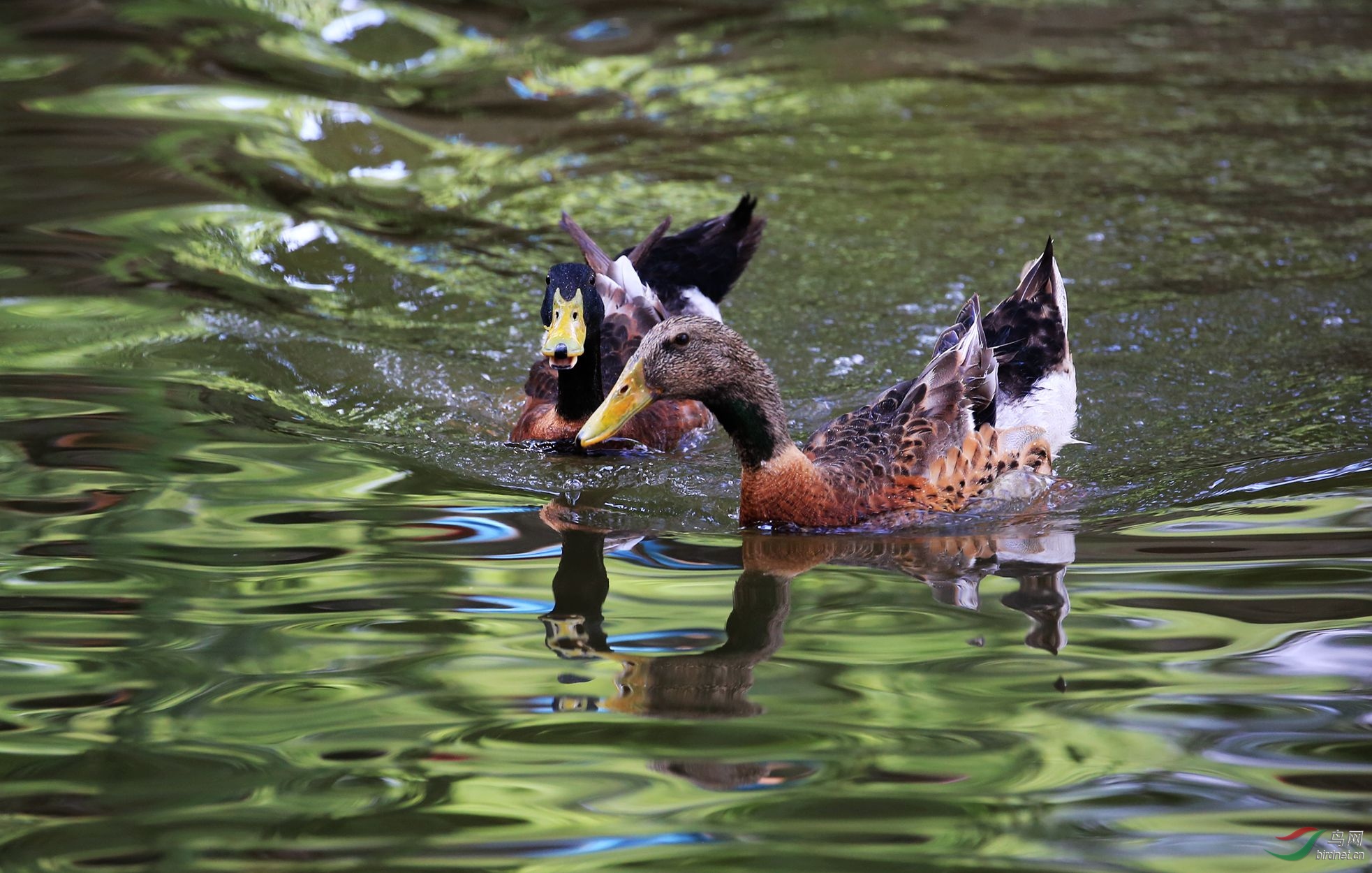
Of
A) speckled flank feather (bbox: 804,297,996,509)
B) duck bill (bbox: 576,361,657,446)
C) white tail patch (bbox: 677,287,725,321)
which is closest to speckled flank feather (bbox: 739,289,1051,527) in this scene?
speckled flank feather (bbox: 804,297,996,509)

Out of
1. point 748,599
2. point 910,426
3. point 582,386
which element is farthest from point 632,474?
point 748,599

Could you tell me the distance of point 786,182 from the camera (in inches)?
408

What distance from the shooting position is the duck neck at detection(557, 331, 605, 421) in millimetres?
6801

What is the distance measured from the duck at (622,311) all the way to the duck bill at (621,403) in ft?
1.63

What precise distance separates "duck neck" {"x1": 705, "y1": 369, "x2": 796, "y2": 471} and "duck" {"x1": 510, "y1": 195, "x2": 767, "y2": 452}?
479 millimetres

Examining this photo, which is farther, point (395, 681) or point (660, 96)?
point (660, 96)

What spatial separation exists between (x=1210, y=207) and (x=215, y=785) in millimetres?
7870

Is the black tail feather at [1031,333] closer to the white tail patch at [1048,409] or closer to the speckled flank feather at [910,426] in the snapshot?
the white tail patch at [1048,409]

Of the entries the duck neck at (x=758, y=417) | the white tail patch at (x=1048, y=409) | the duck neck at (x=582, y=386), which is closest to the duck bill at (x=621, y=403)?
the duck neck at (x=758, y=417)

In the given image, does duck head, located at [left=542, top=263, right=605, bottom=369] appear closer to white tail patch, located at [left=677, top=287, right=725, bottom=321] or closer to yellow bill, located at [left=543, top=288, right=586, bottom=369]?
yellow bill, located at [left=543, top=288, right=586, bottom=369]

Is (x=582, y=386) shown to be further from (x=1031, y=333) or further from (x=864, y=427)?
(x=1031, y=333)

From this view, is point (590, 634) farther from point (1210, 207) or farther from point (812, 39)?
point (812, 39)

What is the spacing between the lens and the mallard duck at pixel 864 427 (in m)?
5.52

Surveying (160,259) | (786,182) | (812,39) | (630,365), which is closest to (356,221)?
(160,259)
